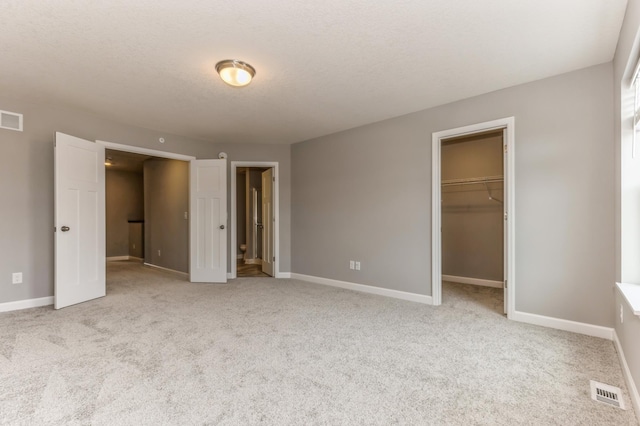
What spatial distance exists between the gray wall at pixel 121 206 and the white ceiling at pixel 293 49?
5025mm

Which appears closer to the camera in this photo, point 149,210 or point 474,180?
point 474,180

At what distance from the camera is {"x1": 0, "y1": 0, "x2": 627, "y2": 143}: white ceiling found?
6.57ft

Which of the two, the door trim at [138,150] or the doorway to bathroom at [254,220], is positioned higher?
the door trim at [138,150]

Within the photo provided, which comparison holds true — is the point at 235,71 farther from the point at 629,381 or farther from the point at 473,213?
the point at 473,213

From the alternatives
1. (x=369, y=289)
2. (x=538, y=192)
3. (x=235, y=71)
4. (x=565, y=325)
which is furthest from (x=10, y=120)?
(x=565, y=325)

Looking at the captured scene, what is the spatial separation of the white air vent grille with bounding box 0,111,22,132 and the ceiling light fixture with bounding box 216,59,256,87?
2.67m

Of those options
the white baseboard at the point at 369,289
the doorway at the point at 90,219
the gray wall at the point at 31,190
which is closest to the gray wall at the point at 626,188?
the white baseboard at the point at 369,289

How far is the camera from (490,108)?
10.8ft

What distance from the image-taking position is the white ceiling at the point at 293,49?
6.57 feet

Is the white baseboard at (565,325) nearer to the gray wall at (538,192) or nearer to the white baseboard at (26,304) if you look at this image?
the gray wall at (538,192)

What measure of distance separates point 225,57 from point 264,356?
2449 mm

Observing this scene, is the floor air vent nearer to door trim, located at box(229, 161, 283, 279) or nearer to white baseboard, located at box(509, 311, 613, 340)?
white baseboard, located at box(509, 311, 613, 340)

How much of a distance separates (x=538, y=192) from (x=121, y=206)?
910cm

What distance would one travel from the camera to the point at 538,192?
298 centimetres
